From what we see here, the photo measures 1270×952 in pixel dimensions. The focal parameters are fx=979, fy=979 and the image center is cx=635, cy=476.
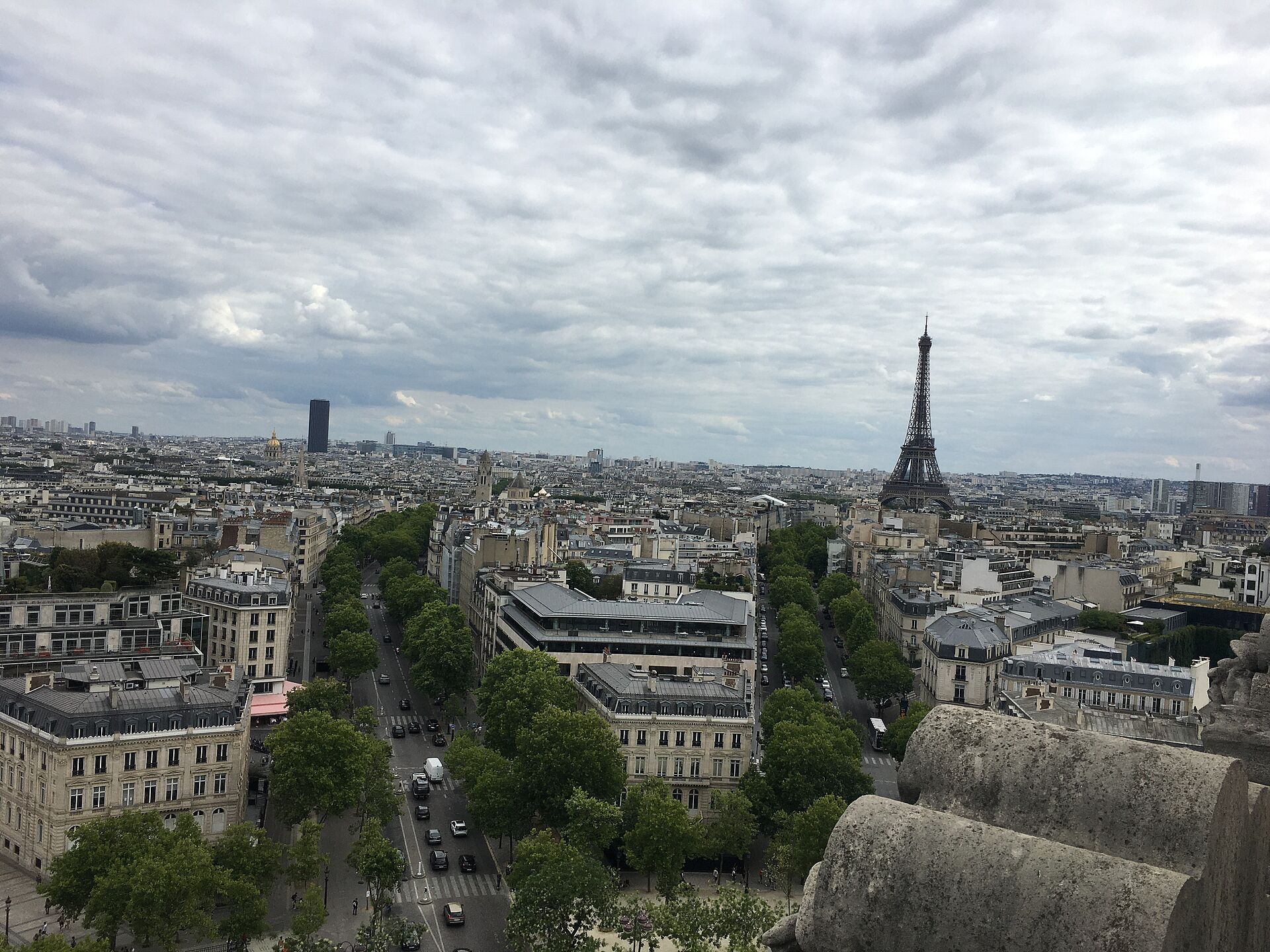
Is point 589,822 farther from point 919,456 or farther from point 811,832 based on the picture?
point 919,456

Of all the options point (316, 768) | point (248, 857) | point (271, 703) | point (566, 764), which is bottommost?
point (271, 703)

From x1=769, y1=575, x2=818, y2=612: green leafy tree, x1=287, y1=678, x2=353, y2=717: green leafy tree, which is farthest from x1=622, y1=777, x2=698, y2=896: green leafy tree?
x1=769, y1=575, x2=818, y2=612: green leafy tree

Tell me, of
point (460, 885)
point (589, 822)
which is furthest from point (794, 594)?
point (460, 885)

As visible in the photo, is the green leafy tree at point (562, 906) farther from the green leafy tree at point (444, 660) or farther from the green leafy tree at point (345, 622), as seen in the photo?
the green leafy tree at point (345, 622)

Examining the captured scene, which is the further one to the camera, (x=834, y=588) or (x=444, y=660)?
(x=834, y=588)

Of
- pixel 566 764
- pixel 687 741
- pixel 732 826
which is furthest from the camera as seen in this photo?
pixel 687 741

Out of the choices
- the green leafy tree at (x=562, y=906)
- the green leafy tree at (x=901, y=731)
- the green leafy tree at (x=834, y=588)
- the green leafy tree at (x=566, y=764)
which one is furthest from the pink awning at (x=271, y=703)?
the green leafy tree at (x=834, y=588)

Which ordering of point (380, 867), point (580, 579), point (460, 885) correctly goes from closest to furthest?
point (380, 867)
point (460, 885)
point (580, 579)
